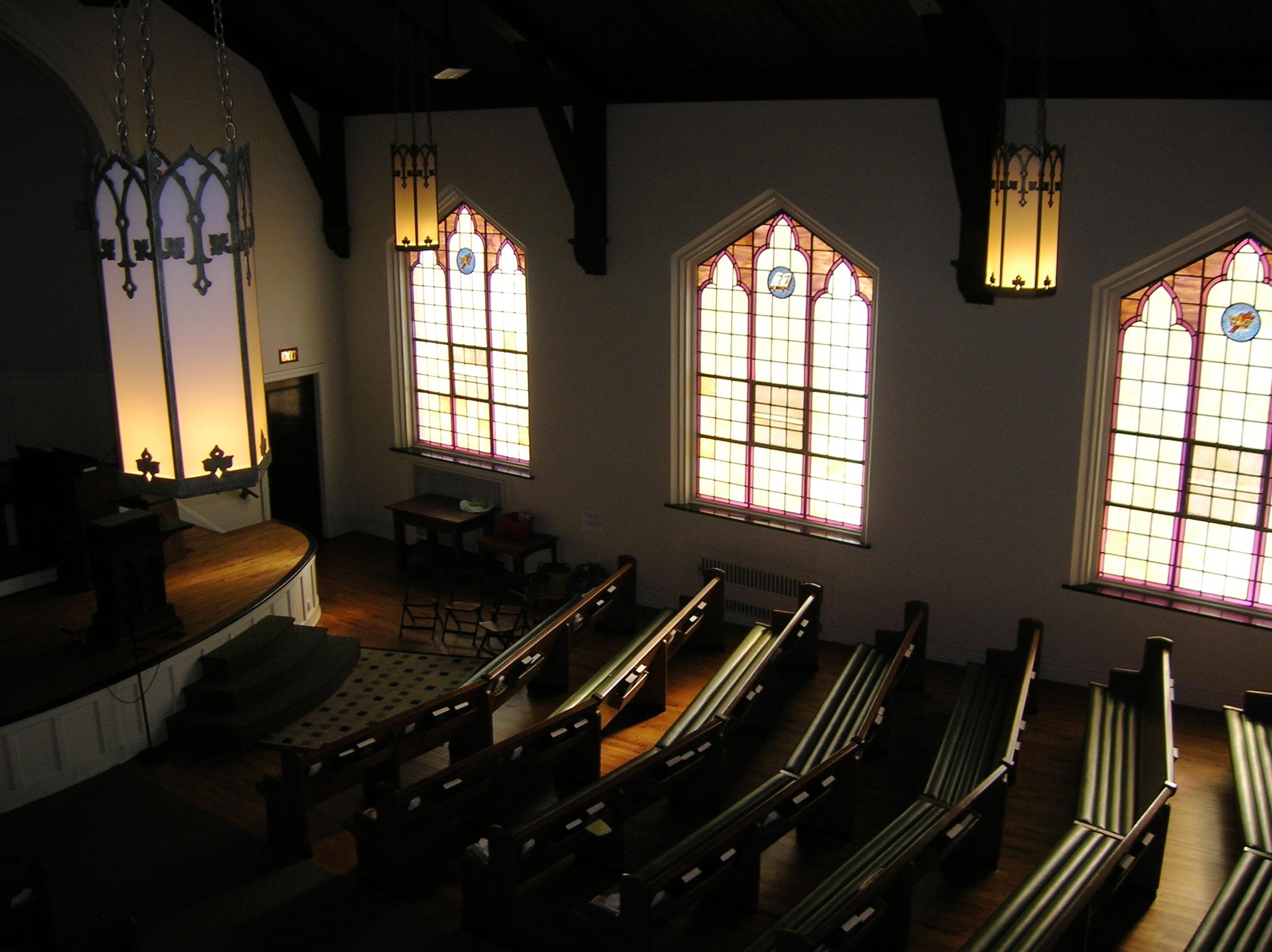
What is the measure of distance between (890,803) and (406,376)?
28.6 feet

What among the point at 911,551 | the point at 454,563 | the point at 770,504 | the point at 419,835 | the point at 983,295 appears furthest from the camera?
the point at 454,563

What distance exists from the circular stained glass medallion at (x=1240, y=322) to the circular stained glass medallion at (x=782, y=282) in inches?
154

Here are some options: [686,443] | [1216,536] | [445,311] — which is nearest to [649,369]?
[686,443]

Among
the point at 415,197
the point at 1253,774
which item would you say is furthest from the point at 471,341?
the point at 1253,774

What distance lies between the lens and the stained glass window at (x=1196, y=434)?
947 cm

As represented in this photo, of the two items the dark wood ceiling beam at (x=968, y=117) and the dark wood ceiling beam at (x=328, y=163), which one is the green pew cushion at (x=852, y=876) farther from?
the dark wood ceiling beam at (x=328, y=163)

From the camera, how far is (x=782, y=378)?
1186 cm

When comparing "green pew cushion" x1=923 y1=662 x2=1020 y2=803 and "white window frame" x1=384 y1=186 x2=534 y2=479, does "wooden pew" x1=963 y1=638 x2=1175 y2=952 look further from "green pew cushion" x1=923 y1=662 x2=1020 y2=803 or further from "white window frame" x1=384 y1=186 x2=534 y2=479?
"white window frame" x1=384 y1=186 x2=534 y2=479

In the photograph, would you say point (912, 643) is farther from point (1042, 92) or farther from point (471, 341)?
point (471, 341)

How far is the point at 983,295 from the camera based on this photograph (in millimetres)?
10297

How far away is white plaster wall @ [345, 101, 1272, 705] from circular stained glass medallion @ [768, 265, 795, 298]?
27.8 inches

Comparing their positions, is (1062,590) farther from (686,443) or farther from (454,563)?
(454,563)

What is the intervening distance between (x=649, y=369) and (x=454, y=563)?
11.1 ft

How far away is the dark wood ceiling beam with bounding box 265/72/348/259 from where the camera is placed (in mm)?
13969
